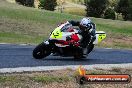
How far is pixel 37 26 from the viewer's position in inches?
1672

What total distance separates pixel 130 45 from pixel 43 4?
151ft

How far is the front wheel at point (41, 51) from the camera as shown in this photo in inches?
629

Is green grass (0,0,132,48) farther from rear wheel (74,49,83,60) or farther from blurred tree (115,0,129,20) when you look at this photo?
blurred tree (115,0,129,20)

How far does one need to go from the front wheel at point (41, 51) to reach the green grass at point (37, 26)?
56.0 ft

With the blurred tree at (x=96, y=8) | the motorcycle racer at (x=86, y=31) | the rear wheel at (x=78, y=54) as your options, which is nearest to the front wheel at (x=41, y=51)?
the rear wheel at (x=78, y=54)

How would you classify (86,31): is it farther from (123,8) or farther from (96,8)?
(123,8)

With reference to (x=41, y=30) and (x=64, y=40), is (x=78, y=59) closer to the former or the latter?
(x=64, y=40)

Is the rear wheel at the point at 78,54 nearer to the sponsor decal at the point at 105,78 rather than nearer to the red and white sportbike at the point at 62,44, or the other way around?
the red and white sportbike at the point at 62,44

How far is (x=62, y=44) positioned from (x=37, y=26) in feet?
86.4

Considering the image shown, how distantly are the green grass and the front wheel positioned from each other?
1707 centimetres

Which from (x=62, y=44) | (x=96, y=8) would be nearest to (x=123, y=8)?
(x=96, y=8)

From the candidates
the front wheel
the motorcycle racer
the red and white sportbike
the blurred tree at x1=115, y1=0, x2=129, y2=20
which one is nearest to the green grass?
the motorcycle racer

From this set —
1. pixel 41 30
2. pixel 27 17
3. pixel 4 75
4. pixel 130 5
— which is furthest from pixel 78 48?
pixel 130 5

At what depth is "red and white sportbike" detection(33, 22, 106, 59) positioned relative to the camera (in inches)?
635
